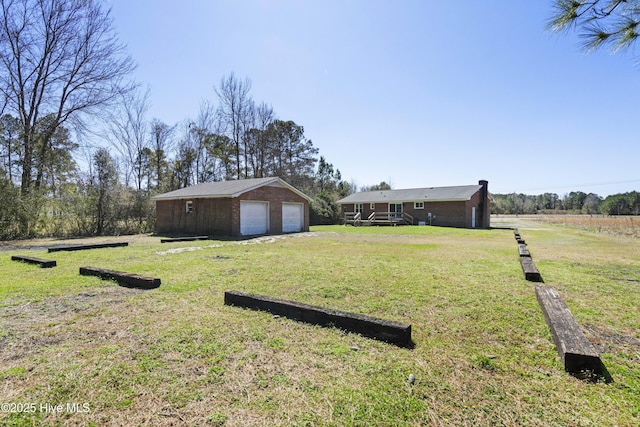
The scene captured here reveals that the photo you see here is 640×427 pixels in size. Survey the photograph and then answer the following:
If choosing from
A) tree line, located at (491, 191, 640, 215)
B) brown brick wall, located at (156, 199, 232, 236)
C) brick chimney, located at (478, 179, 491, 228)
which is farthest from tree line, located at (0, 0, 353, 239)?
tree line, located at (491, 191, 640, 215)

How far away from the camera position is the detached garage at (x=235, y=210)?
16016 millimetres

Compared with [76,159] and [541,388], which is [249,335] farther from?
[76,159]

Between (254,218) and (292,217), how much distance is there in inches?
126

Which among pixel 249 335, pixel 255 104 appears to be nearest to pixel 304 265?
pixel 249 335

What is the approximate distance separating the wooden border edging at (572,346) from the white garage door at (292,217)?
644 inches

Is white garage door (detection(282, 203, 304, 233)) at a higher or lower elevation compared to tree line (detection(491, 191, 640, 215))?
lower

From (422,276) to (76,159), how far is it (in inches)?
831

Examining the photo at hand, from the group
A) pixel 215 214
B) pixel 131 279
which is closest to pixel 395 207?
pixel 215 214

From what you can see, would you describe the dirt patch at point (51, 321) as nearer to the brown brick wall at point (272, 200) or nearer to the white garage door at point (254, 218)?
the brown brick wall at point (272, 200)

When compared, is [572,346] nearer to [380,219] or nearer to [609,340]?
[609,340]

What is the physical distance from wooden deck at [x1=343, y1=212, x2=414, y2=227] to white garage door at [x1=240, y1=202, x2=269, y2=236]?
1324cm

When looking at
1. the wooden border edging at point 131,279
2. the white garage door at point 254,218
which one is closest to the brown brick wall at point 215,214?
the white garage door at point 254,218

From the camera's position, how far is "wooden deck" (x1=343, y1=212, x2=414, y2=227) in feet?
94.8

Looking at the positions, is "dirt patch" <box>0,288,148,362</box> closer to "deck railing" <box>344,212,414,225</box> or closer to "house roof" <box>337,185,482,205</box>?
"deck railing" <box>344,212,414,225</box>
